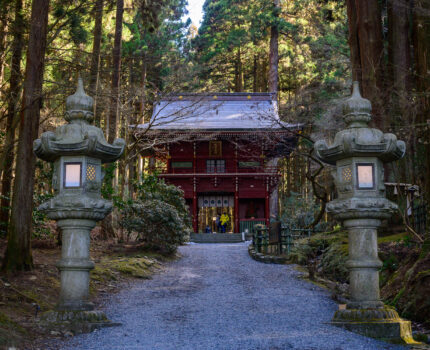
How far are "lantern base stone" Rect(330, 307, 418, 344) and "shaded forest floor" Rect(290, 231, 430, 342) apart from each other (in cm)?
36

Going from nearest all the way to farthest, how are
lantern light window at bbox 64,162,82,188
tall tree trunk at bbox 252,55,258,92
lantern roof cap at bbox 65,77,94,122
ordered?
lantern light window at bbox 64,162,82,188
lantern roof cap at bbox 65,77,94,122
tall tree trunk at bbox 252,55,258,92

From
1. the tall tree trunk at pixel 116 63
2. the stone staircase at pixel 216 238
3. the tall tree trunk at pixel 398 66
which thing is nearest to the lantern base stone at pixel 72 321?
the tall tree trunk at pixel 398 66

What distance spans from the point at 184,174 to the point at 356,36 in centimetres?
1513

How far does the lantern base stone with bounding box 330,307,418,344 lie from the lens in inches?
213

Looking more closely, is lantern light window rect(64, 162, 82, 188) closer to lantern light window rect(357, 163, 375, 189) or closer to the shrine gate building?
lantern light window rect(357, 163, 375, 189)

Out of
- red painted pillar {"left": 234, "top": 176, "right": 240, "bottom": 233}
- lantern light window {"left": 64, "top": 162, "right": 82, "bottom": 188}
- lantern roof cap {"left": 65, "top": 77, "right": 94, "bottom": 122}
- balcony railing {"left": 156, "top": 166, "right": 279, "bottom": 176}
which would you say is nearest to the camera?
lantern light window {"left": 64, "top": 162, "right": 82, "bottom": 188}

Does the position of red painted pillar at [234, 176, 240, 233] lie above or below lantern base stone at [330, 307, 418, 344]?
above

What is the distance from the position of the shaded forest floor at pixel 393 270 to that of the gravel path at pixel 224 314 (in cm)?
69

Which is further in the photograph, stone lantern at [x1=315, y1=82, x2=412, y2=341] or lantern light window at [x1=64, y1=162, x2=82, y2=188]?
lantern light window at [x1=64, y1=162, x2=82, y2=188]

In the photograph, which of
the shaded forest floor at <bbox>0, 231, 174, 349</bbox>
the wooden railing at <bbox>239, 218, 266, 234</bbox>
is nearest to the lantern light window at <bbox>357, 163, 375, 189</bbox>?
the shaded forest floor at <bbox>0, 231, 174, 349</bbox>

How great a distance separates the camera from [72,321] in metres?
5.71

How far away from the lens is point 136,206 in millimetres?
14867

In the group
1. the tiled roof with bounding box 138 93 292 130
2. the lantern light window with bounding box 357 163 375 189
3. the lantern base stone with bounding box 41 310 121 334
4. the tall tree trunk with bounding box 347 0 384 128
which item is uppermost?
the tiled roof with bounding box 138 93 292 130

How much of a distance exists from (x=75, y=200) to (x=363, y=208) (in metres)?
3.59
